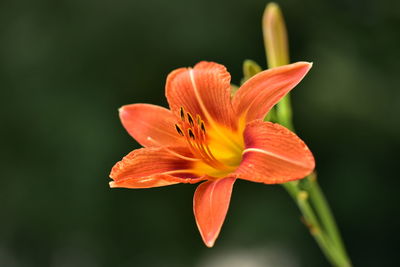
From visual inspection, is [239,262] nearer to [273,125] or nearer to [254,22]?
[254,22]

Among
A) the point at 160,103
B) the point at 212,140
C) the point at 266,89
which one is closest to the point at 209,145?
the point at 212,140

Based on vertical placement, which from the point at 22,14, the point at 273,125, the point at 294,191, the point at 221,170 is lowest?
the point at 294,191

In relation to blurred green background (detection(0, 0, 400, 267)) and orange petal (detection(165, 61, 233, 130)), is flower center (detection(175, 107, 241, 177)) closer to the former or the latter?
orange petal (detection(165, 61, 233, 130))

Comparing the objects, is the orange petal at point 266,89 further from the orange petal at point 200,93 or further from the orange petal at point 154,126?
the orange petal at point 154,126

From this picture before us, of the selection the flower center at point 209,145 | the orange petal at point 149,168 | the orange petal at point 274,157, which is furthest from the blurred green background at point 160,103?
the orange petal at point 274,157

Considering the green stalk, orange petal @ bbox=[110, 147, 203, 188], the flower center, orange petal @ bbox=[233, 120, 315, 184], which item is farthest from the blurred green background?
orange petal @ bbox=[233, 120, 315, 184]

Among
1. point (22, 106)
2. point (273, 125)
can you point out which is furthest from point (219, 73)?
point (22, 106)

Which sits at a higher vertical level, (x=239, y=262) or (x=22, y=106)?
(x=22, y=106)
